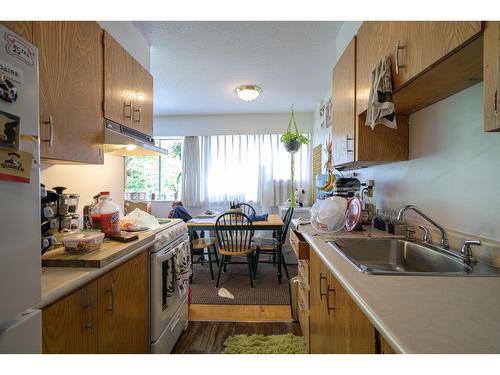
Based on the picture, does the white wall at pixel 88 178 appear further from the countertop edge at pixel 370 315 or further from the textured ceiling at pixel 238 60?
the countertop edge at pixel 370 315

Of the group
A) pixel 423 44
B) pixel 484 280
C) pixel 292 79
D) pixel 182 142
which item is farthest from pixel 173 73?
pixel 484 280

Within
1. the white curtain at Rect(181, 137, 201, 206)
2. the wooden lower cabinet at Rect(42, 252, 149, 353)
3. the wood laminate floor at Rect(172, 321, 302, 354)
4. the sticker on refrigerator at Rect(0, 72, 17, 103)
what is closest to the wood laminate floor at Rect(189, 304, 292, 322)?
the wood laminate floor at Rect(172, 321, 302, 354)

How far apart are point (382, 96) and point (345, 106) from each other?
63 cm

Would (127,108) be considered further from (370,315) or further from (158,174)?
(158,174)

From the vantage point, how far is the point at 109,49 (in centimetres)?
150

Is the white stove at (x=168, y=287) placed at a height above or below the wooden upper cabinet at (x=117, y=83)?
below

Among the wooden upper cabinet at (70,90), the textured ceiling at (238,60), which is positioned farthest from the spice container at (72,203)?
the textured ceiling at (238,60)

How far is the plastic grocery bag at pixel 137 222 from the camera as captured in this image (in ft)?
5.21

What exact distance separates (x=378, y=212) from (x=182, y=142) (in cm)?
380

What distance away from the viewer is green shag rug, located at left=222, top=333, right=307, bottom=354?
5.57 ft

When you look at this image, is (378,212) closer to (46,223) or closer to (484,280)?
(484,280)

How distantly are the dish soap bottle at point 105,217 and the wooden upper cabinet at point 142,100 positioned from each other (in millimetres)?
709

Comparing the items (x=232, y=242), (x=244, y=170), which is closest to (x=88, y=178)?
(x=232, y=242)

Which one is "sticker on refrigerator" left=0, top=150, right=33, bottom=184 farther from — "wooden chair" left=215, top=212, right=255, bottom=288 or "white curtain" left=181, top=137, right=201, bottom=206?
"white curtain" left=181, top=137, right=201, bottom=206
